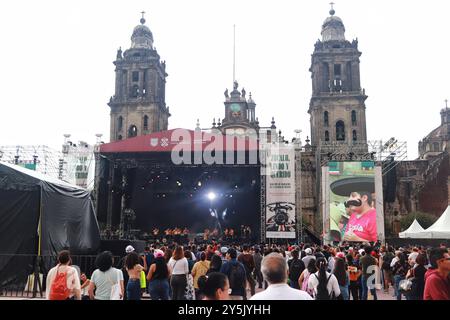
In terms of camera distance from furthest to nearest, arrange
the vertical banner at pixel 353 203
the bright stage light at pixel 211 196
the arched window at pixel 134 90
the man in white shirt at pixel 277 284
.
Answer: the arched window at pixel 134 90
the bright stage light at pixel 211 196
the vertical banner at pixel 353 203
the man in white shirt at pixel 277 284

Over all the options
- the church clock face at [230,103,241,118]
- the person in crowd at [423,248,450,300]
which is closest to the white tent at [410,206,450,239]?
the person in crowd at [423,248,450,300]

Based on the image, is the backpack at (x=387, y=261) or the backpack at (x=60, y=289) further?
the backpack at (x=387, y=261)

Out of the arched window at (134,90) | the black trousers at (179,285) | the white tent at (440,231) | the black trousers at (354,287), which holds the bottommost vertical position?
the black trousers at (354,287)

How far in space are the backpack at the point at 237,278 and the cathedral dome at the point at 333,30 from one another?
4405cm

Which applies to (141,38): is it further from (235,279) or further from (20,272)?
(235,279)

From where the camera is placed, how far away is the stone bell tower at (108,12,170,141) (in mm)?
48312

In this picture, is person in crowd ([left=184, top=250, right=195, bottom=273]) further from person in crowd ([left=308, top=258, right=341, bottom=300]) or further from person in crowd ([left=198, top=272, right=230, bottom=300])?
person in crowd ([left=198, top=272, right=230, bottom=300])

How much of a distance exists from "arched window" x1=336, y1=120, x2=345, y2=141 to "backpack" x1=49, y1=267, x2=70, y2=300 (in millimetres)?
42351

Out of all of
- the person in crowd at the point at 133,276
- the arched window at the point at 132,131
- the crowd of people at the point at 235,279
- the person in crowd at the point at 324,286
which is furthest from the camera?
the arched window at the point at 132,131

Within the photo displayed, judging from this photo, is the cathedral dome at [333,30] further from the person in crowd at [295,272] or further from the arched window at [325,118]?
Result: the person in crowd at [295,272]

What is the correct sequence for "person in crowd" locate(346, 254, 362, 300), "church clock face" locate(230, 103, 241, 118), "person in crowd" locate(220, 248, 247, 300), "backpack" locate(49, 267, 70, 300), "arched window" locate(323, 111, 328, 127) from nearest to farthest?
"backpack" locate(49, 267, 70, 300) < "person in crowd" locate(220, 248, 247, 300) < "person in crowd" locate(346, 254, 362, 300) < "arched window" locate(323, 111, 328, 127) < "church clock face" locate(230, 103, 241, 118)

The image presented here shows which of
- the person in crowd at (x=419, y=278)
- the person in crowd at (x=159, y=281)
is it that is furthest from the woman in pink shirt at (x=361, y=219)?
the person in crowd at (x=159, y=281)

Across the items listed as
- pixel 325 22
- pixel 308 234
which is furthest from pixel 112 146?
pixel 325 22

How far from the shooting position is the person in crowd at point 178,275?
7.78 m
